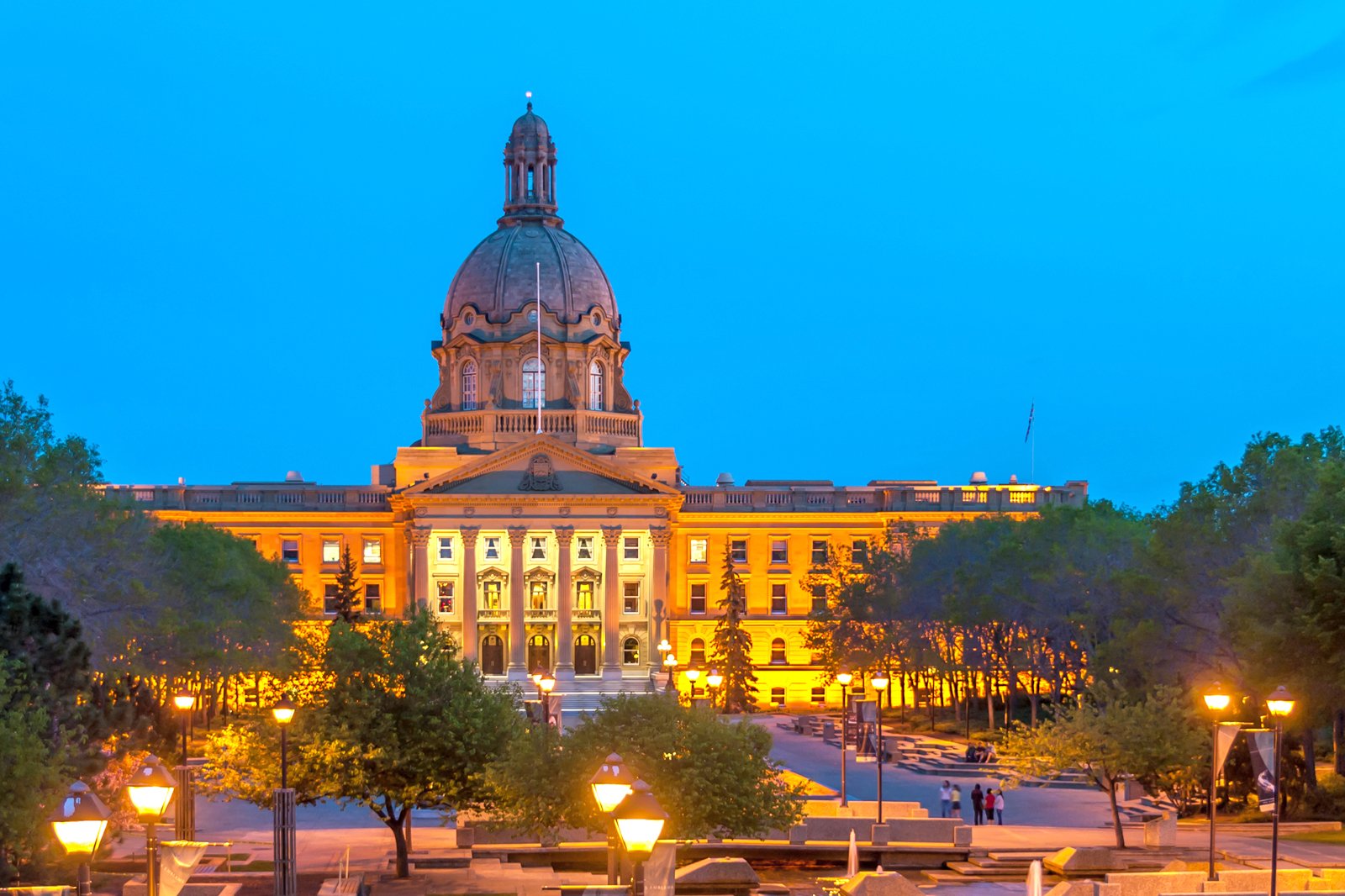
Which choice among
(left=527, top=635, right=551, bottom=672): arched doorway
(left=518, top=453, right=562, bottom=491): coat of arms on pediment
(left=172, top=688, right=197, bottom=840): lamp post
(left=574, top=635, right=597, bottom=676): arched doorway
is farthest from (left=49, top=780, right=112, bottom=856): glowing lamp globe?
(left=527, top=635, right=551, bottom=672): arched doorway

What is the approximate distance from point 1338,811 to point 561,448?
73.6 metres

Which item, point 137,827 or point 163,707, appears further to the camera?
point 163,707

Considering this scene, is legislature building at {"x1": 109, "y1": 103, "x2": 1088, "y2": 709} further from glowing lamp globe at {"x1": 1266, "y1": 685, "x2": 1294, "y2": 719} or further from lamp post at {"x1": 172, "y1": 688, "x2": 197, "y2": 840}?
glowing lamp globe at {"x1": 1266, "y1": 685, "x2": 1294, "y2": 719}

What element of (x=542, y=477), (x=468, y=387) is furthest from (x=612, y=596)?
(x=468, y=387)

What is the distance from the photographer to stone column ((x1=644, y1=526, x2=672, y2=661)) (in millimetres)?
125188

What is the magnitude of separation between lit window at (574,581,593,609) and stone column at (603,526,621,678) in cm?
113

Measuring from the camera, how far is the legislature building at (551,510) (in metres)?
124

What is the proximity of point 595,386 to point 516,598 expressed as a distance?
66.2ft

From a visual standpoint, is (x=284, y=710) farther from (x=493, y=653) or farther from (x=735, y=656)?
(x=493, y=653)

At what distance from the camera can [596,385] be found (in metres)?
139

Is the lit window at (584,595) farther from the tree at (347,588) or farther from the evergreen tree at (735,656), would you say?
the tree at (347,588)

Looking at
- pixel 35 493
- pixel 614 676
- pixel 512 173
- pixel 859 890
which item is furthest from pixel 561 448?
pixel 859 890

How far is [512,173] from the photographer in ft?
467

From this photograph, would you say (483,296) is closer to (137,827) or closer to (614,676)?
(614,676)
